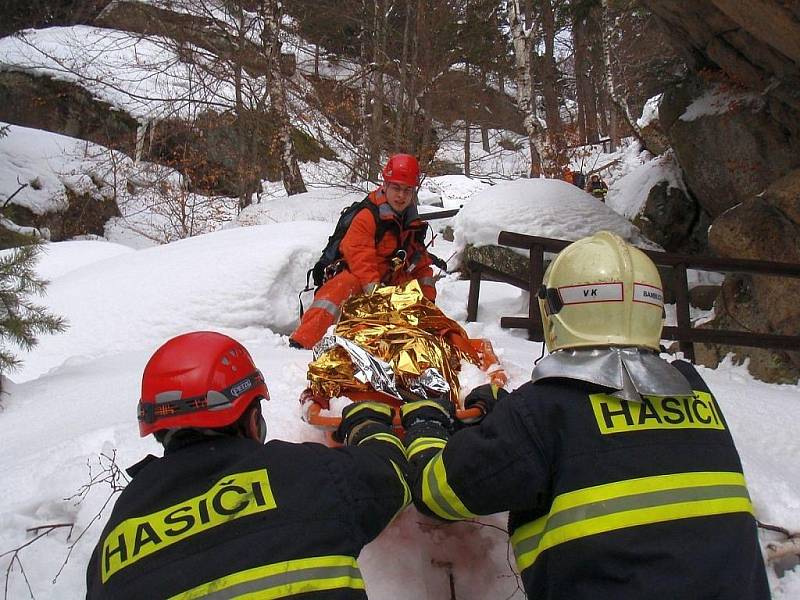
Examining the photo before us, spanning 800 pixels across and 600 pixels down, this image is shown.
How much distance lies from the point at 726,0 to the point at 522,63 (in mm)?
5018

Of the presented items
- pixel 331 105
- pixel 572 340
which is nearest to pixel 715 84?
pixel 331 105

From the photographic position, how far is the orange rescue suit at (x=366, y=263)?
13.3ft

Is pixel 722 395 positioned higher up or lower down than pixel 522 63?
lower down

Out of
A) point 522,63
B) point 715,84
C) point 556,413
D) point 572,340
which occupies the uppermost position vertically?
point 522,63

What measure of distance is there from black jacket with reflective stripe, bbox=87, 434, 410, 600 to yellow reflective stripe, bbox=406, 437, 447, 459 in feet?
2.08

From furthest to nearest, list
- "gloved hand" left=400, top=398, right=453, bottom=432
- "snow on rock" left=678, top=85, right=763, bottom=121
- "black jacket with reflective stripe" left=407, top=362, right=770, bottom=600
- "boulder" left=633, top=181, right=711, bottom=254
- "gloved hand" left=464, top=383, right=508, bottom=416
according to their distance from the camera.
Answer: "boulder" left=633, top=181, right=711, bottom=254 → "snow on rock" left=678, top=85, right=763, bottom=121 → "gloved hand" left=464, top=383, right=508, bottom=416 → "gloved hand" left=400, top=398, right=453, bottom=432 → "black jacket with reflective stripe" left=407, top=362, right=770, bottom=600

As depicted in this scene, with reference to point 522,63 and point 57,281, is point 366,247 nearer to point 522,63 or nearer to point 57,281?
point 57,281

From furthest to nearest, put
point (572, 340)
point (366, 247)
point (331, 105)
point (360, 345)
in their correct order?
point (331, 105) → point (366, 247) → point (360, 345) → point (572, 340)

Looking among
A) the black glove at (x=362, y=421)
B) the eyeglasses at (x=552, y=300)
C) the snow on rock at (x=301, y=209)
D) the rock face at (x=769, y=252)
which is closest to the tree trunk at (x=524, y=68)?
the snow on rock at (x=301, y=209)

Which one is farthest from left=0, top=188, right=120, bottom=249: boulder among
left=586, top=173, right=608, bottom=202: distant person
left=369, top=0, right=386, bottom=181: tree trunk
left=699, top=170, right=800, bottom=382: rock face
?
left=699, top=170, right=800, bottom=382: rock face

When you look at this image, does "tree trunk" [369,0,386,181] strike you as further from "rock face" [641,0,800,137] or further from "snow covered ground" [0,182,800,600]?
"rock face" [641,0,800,137]

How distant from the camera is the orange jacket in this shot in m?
4.11

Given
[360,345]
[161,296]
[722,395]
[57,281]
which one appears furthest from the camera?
[57,281]

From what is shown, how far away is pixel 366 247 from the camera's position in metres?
4.14
